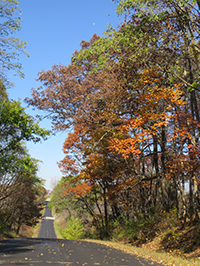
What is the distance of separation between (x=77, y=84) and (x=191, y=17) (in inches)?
285

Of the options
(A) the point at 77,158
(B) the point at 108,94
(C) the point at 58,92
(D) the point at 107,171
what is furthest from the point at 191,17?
(A) the point at 77,158

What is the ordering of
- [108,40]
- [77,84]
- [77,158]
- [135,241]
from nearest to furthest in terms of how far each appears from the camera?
1. [108,40]
2. [77,84]
3. [135,241]
4. [77,158]

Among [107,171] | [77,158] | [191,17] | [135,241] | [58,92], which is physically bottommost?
[135,241]

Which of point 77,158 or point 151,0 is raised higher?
point 151,0

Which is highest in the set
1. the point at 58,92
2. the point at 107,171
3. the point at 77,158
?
the point at 58,92

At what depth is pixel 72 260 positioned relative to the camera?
969cm

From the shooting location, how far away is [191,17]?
11.5m

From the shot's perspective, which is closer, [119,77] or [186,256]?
[186,256]

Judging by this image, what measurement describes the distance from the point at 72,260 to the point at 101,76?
9.40 m

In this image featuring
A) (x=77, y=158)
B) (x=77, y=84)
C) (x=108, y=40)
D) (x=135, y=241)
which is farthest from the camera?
(x=77, y=158)

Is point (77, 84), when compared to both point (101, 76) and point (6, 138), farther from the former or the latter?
point (6, 138)

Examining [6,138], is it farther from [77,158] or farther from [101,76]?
[101,76]

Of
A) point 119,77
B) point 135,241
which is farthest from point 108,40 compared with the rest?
point 135,241

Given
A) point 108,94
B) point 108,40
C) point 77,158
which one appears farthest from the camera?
point 77,158
